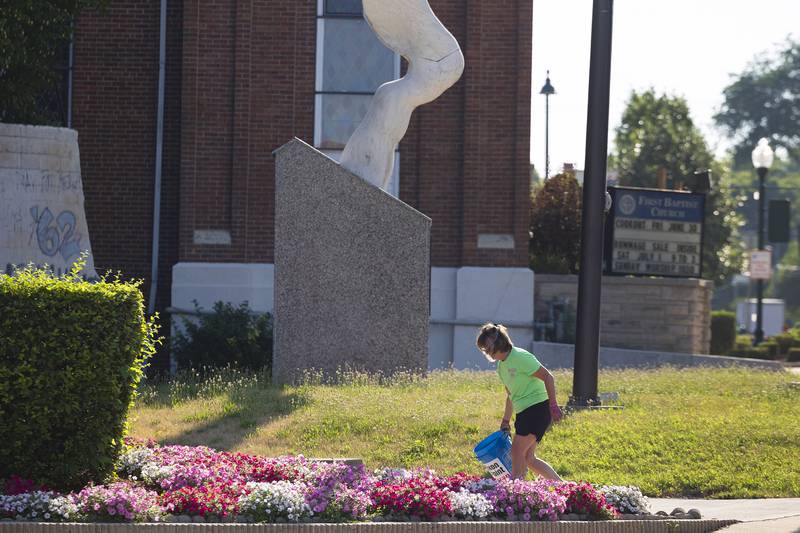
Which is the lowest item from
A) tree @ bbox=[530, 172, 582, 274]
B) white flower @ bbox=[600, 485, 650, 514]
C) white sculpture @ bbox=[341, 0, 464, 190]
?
white flower @ bbox=[600, 485, 650, 514]

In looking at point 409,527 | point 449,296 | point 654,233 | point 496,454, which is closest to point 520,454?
point 496,454

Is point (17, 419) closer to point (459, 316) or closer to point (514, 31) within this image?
point (459, 316)

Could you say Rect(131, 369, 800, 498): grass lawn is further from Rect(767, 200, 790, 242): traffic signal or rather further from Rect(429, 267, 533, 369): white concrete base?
Rect(767, 200, 790, 242): traffic signal

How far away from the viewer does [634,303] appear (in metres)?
23.0

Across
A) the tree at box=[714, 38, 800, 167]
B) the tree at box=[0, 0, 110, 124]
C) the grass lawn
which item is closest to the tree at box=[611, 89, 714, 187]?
the tree at box=[0, 0, 110, 124]

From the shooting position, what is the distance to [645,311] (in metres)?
23.0

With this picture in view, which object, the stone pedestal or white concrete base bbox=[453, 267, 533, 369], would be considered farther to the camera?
white concrete base bbox=[453, 267, 533, 369]

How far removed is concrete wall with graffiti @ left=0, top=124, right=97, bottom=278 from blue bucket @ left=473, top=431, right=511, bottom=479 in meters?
9.22

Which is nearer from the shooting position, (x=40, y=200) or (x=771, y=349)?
(x=40, y=200)

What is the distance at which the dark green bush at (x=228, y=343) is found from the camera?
17.6 metres

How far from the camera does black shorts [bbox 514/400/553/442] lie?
9406 mm

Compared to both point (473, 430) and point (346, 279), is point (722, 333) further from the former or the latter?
point (473, 430)

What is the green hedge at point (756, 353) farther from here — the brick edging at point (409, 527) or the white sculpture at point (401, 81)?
the brick edging at point (409, 527)

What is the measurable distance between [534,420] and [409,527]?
1684 millimetres
